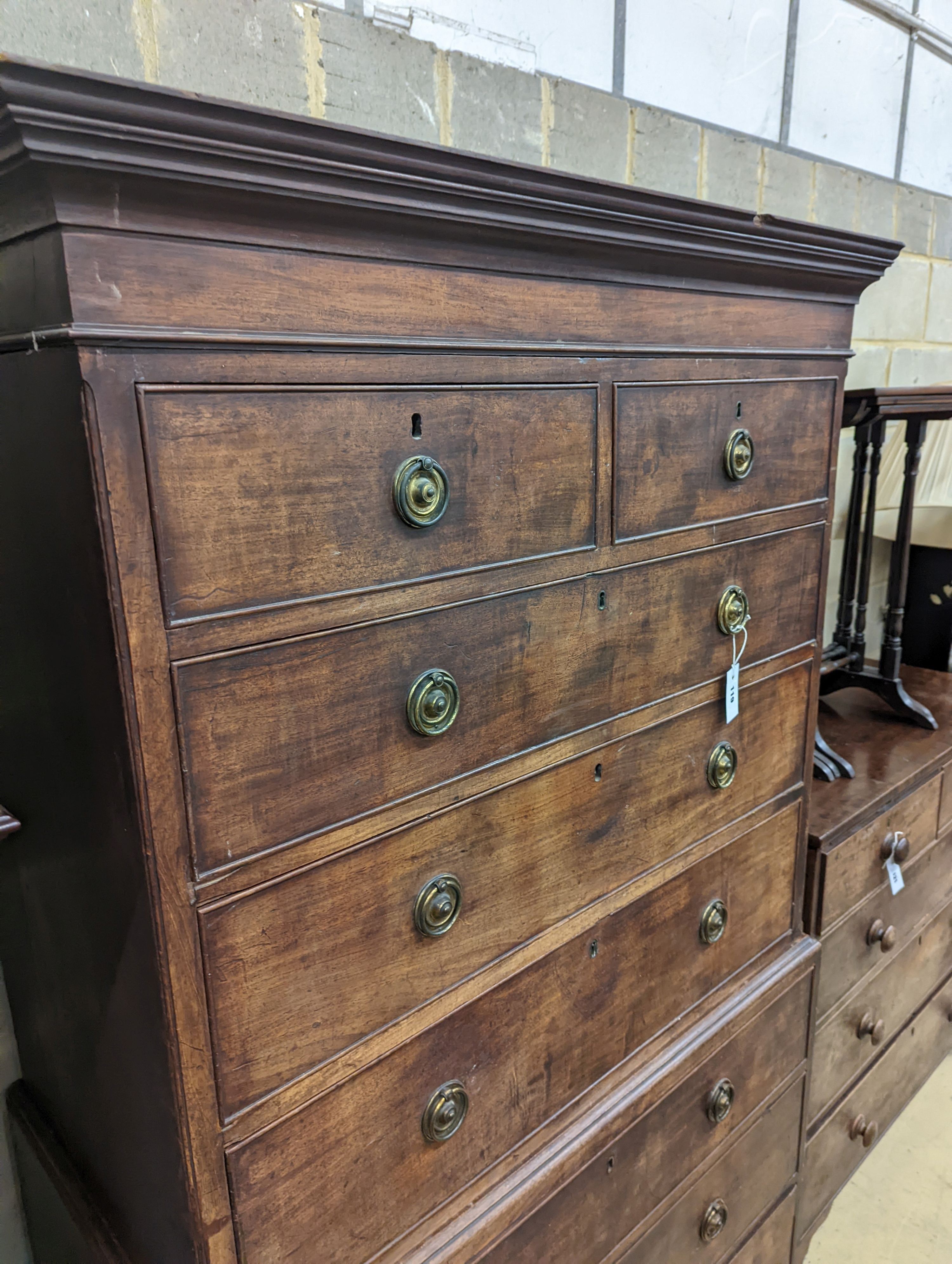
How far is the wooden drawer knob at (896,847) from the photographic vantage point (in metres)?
1.69

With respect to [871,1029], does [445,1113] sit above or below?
above

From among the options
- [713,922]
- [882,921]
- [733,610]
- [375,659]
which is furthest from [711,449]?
[882,921]

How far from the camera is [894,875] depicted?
5.65 ft

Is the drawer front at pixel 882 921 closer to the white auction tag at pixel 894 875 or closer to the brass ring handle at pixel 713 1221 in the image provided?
the white auction tag at pixel 894 875

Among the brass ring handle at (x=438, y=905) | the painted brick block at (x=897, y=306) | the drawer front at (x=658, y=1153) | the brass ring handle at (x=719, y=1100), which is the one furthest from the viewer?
the painted brick block at (x=897, y=306)

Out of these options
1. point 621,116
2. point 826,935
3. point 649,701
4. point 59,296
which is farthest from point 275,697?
point 621,116

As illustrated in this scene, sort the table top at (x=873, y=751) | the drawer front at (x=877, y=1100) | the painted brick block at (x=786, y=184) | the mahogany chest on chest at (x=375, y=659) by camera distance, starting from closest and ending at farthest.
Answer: the mahogany chest on chest at (x=375, y=659), the table top at (x=873, y=751), the drawer front at (x=877, y=1100), the painted brick block at (x=786, y=184)

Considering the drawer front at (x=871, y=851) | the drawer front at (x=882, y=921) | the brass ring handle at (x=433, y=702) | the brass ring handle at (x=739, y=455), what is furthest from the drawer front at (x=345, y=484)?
the drawer front at (x=882, y=921)

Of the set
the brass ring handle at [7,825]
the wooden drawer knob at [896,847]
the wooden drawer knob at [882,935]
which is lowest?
the wooden drawer knob at [882,935]

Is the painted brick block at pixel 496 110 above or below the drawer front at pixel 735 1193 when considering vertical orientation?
above

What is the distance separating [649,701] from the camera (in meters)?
1.07

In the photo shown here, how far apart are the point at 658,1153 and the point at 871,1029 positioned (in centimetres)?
79

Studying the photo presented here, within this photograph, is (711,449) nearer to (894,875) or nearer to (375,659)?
(375,659)

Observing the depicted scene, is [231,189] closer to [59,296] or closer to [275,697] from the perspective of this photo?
[59,296]
